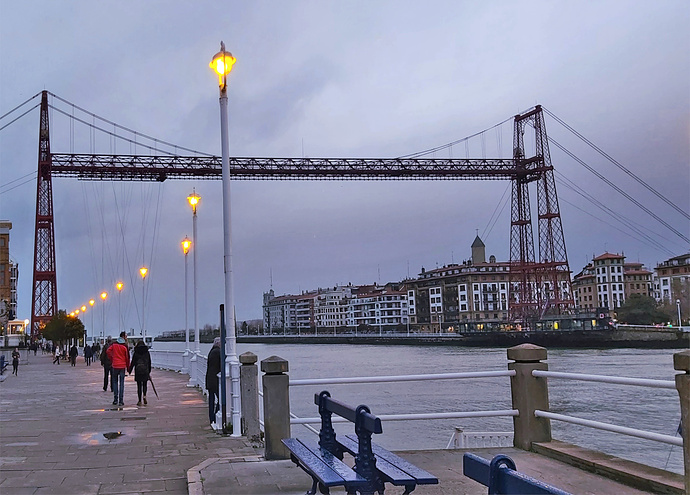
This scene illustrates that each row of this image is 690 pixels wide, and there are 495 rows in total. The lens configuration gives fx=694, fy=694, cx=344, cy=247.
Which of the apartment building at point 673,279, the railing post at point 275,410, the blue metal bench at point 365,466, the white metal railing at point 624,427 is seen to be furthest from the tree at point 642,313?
the blue metal bench at point 365,466

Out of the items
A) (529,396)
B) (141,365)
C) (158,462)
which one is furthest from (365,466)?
(141,365)

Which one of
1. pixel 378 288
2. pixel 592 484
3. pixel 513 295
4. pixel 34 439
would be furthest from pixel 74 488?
pixel 378 288

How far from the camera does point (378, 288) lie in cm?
16812

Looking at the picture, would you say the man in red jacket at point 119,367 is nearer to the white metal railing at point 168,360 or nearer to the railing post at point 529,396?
the railing post at point 529,396

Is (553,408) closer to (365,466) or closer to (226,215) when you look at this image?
(226,215)

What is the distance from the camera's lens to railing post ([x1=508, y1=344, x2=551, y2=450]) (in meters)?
7.16

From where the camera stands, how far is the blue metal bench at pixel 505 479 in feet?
7.80

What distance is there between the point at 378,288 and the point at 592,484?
534 feet

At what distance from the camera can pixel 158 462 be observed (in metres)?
7.45

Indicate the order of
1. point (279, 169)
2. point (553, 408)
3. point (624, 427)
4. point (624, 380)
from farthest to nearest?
1. point (279, 169)
2. point (553, 408)
3. point (624, 427)
4. point (624, 380)

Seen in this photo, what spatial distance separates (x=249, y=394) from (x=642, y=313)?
9051cm

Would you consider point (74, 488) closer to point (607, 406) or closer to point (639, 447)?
point (639, 447)

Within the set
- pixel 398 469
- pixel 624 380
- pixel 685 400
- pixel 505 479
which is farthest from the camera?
pixel 624 380

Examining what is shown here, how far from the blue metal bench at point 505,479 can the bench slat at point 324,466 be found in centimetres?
162
